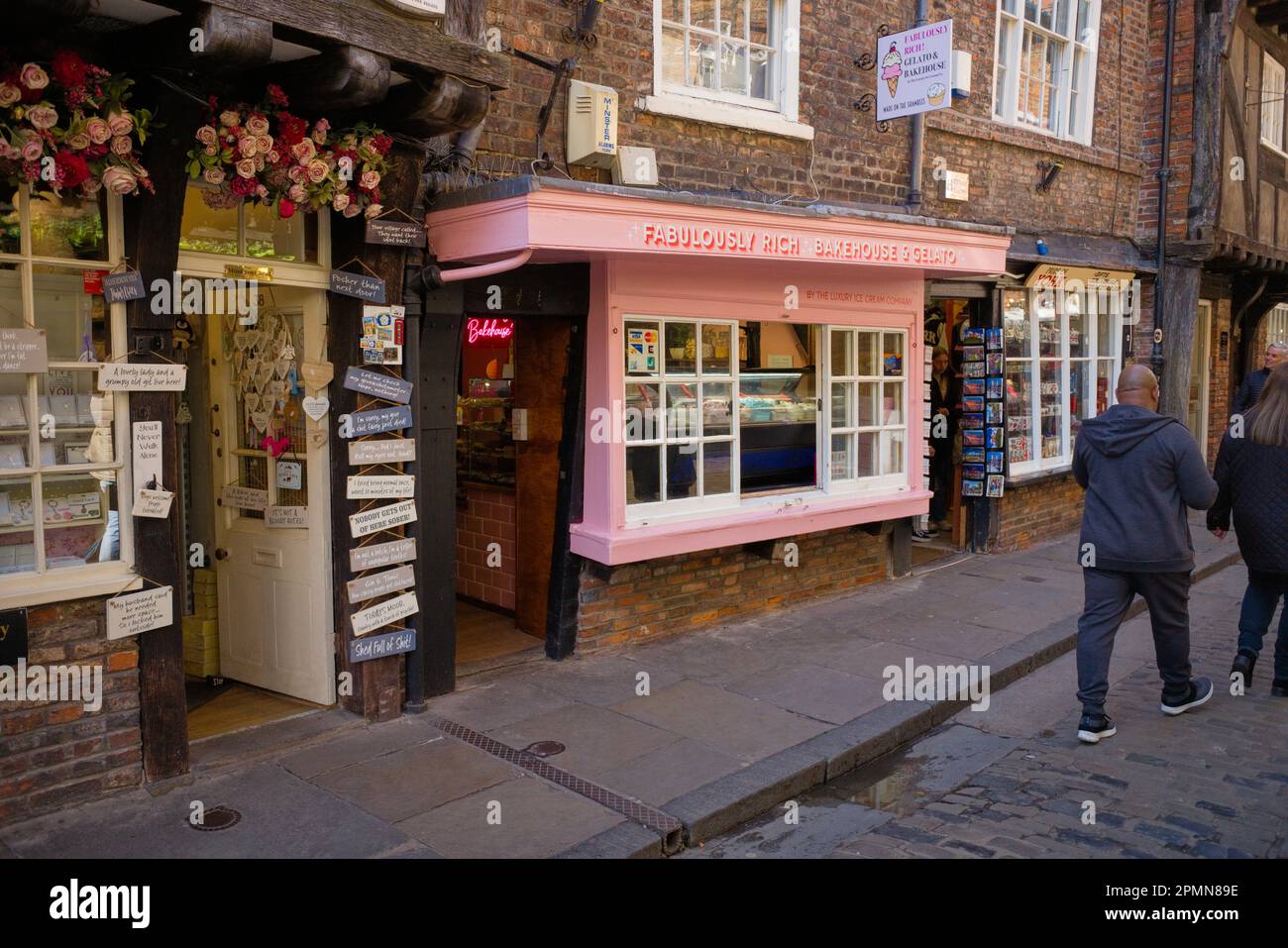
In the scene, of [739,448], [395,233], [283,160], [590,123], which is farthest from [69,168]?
[739,448]

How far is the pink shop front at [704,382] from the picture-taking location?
621 cm

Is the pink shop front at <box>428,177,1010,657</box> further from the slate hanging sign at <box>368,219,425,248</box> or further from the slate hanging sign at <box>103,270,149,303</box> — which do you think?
the slate hanging sign at <box>103,270,149,303</box>

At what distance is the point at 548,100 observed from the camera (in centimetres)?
671

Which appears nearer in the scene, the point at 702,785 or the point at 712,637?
the point at 702,785

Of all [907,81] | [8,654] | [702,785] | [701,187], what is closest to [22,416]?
[8,654]

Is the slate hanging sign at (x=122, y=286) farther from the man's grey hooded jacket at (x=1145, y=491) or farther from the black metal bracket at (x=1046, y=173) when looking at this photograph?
the black metal bracket at (x=1046, y=173)

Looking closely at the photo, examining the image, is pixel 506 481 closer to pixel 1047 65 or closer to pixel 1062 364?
pixel 1062 364

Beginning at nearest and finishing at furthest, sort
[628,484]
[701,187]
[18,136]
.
A: [18,136]
[628,484]
[701,187]

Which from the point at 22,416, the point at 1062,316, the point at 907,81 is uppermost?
the point at 907,81

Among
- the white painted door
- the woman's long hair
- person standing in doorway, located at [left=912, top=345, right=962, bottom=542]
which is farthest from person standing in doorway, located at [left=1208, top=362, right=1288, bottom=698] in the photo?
the white painted door

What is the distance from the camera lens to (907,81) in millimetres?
8477

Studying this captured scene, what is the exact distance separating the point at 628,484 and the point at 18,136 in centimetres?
407

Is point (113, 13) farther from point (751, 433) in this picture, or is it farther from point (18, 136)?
point (751, 433)

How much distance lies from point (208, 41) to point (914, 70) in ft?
19.5
